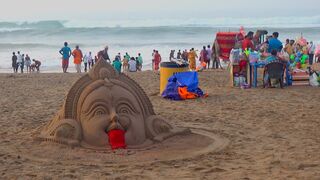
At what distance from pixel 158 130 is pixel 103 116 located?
1.01 meters

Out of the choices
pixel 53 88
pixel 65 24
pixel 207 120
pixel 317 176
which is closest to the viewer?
pixel 317 176

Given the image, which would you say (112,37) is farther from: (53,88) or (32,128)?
(32,128)

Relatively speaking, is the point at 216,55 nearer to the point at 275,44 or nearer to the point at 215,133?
the point at 275,44

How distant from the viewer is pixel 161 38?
56938 millimetres

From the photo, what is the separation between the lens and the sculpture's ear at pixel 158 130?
25.5ft

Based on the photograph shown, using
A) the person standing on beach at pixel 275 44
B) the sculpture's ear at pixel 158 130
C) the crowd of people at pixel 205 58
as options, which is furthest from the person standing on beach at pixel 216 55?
the sculpture's ear at pixel 158 130

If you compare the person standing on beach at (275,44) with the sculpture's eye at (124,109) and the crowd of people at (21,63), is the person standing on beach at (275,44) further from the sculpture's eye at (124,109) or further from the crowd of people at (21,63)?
the crowd of people at (21,63)

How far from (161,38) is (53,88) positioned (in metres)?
42.0

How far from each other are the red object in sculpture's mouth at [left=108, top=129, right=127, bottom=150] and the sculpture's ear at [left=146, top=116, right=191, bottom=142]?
0.62m

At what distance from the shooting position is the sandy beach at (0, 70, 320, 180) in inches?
248

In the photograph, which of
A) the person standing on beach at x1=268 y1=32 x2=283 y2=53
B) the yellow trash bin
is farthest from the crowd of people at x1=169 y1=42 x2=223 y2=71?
the yellow trash bin

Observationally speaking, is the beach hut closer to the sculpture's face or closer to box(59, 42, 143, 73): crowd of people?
box(59, 42, 143, 73): crowd of people

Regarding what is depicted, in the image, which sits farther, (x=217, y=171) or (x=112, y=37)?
(x=112, y=37)

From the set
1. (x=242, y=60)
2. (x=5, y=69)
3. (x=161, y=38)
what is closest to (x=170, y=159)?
(x=242, y=60)
